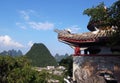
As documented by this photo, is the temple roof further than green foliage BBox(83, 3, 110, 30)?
Yes

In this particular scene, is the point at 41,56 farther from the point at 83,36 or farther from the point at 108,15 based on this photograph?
the point at 108,15

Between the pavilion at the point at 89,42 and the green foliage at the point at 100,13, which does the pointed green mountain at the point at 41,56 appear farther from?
the green foliage at the point at 100,13

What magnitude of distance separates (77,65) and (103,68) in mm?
1356

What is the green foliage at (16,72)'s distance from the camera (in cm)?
1270

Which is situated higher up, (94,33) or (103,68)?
(94,33)

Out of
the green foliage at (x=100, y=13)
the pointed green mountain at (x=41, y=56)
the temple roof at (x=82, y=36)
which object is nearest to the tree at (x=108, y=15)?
the green foliage at (x=100, y=13)

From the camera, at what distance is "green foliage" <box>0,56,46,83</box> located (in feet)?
41.7

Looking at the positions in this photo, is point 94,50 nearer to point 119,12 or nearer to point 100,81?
point 100,81

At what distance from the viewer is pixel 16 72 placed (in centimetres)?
1270

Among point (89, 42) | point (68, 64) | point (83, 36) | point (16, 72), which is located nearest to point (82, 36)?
point (83, 36)

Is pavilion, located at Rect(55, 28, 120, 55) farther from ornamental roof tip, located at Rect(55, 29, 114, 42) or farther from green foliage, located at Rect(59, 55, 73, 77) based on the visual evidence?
green foliage, located at Rect(59, 55, 73, 77)

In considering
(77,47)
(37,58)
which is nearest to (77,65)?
(77,47)

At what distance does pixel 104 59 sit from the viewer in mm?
13336

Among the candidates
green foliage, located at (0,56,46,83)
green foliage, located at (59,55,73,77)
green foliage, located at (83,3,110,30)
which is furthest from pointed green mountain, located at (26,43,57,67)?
green foliage, located at (83,3,110,30)
